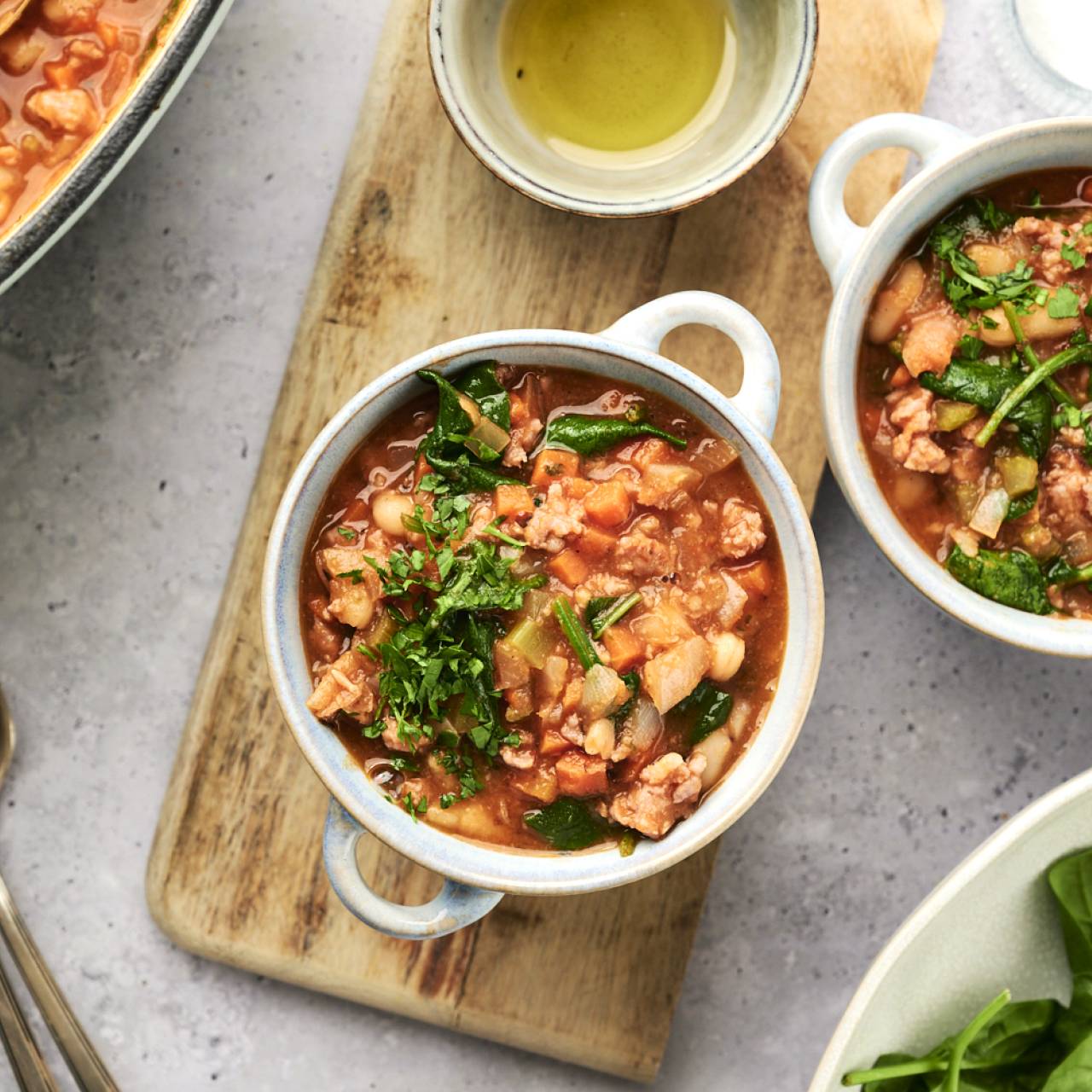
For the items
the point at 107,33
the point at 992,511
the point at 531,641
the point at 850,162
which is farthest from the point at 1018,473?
the point at 107,33

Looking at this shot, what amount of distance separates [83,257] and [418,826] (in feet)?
5.87

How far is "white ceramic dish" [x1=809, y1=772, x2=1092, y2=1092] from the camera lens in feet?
8.77

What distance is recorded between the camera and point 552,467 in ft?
8.43

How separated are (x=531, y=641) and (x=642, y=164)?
→ 1.33 m

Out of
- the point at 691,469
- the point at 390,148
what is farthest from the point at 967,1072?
the point at 390,148

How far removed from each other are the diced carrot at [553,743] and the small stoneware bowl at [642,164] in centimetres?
115

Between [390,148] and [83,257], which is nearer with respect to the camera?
[390,148]

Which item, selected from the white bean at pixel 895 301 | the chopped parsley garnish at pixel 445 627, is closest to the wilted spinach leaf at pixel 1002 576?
the white bean at pixel 895 301

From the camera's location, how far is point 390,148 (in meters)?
2.99

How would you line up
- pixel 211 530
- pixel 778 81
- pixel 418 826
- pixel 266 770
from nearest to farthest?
pixel 418 826
pixel 778 81
pixel 266 770
pixel 211 530

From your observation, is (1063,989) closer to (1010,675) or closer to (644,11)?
(1010,675)

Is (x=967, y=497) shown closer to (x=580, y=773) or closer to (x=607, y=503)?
(x=607, y=503)

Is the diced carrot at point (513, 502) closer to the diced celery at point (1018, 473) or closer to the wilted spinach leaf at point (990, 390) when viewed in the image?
the wilted spinach leaf at point (990, 390)

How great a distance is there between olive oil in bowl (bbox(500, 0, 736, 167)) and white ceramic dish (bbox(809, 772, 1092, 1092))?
185 centimetres
